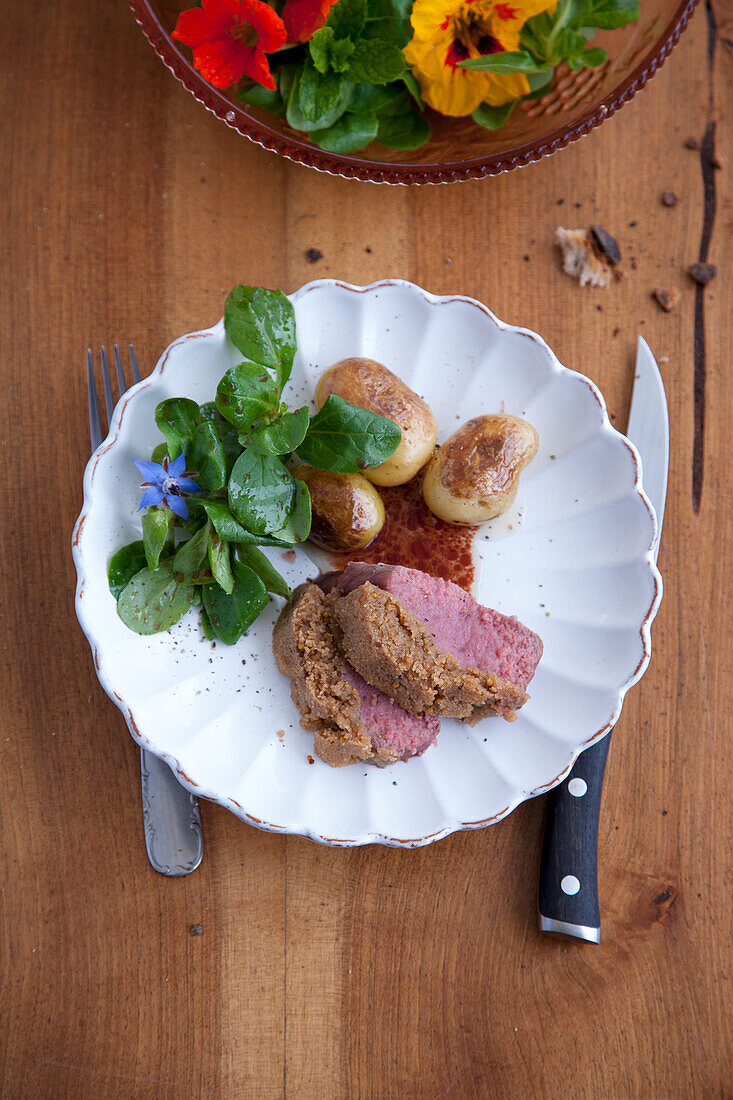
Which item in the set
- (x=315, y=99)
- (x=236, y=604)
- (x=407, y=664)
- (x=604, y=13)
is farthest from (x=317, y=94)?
(x=407, y=664)

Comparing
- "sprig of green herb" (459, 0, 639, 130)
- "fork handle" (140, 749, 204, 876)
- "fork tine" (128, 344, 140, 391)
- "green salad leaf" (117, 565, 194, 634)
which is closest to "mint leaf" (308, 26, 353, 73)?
"sprig of green herb" (459, 0, 639, 130)

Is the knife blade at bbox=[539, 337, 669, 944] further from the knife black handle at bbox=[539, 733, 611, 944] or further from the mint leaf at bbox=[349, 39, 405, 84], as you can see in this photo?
the mint leaf at bbox=[349, 39, 405, 84]

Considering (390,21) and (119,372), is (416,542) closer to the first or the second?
(119,372)

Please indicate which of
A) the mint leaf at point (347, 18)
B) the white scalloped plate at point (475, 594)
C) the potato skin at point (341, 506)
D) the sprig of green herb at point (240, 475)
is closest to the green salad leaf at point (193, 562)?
the sprig of green herb at point (240, 475)

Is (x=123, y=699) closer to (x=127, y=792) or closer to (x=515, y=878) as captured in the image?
(x=127, y=792)

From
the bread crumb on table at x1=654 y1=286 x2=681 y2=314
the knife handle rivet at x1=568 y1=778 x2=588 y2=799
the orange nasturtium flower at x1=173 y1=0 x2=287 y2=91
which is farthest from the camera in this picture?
the bread crumb on table at x1=654 y1=286 x2=681 y2=314
